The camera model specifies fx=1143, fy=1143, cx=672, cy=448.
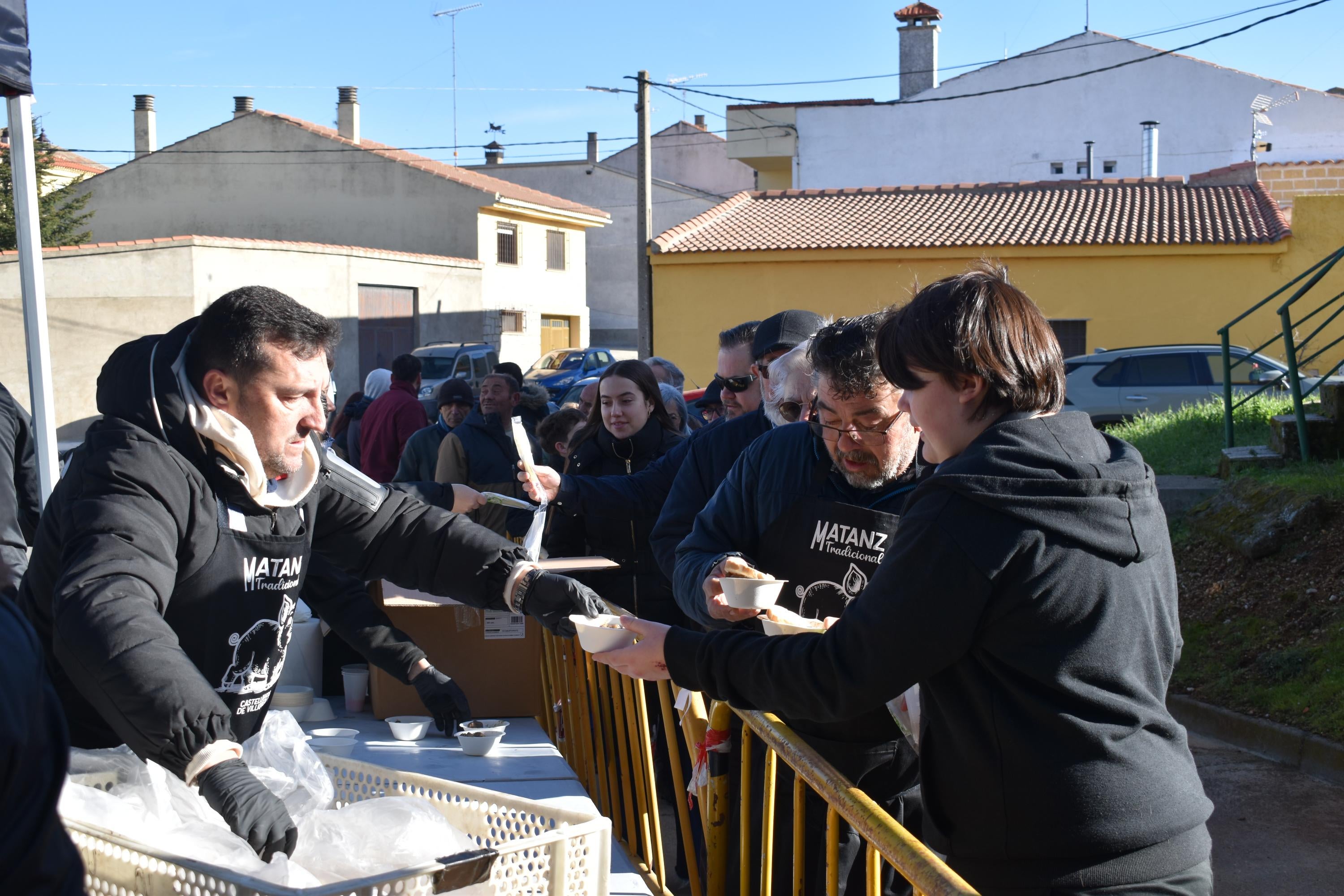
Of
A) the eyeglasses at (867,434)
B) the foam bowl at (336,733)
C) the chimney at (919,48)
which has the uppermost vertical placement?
the chimney at (919,48)

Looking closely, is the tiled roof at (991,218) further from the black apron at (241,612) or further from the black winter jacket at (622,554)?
the black apron at (241,612)

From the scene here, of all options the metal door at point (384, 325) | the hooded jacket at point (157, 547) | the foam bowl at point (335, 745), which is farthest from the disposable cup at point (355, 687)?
the metal door at point (384, 325)

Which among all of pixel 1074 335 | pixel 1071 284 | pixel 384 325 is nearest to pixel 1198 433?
pixel 1071 284

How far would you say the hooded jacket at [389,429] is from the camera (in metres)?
8.69

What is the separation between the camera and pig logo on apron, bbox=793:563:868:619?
2.76 meters

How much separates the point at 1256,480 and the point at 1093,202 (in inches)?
723

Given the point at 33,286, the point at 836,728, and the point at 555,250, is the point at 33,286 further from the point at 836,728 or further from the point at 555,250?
the point at 555,250

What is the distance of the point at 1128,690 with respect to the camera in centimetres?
171

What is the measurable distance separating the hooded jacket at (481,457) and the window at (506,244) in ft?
89.0

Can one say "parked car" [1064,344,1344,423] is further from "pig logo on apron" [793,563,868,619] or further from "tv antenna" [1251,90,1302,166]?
"tv antenna" [1251,90,1302,166]

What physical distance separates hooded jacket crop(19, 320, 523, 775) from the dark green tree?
29182 mm

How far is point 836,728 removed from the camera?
8.80 ft

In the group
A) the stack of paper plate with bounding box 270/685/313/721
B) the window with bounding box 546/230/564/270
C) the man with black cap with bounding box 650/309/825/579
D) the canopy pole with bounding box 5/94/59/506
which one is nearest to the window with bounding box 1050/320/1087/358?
the window with bounding box 546/230/564/270

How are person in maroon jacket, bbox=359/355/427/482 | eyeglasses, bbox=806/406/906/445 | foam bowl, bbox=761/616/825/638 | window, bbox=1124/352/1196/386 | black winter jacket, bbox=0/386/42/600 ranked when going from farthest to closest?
1. window, bbox=1124/352/1196/386
2. person in maroon jacket, bbox=359/355/427/482
3. black winter jacket, bbox=0/386/42/600
4. eyeglasses, bbox=806/406/906/445
5. foam bowl, bbox=761/616/825/638
